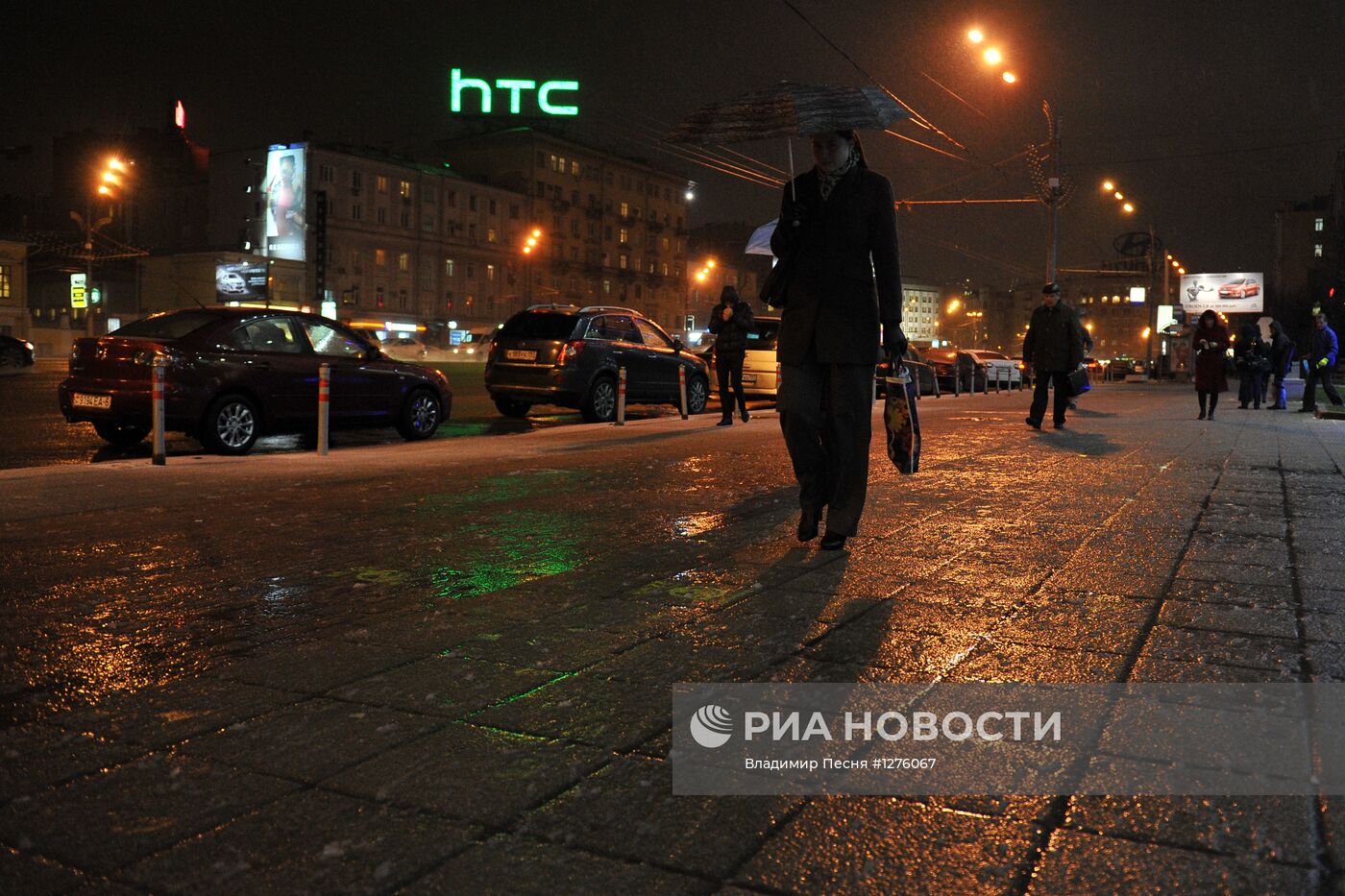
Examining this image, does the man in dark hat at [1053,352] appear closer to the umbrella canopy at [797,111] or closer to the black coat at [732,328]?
the black coat at [732,328]

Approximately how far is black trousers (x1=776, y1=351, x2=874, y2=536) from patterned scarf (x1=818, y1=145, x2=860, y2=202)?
0.76 m

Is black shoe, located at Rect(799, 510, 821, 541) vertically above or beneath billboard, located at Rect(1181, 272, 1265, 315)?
beneath

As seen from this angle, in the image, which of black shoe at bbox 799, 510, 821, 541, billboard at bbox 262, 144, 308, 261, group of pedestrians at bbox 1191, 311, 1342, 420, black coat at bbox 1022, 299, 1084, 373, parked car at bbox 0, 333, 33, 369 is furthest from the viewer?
billboard at bbox 262, 144, 308, 261

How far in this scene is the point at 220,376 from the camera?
10.8m

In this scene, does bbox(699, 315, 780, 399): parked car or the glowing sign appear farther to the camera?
the glowing sign

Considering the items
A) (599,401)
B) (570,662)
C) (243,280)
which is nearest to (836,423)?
(570,662)

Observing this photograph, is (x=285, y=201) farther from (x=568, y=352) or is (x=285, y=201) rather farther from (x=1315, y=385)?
(x=1315, y=385)

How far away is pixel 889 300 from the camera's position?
5117 mm

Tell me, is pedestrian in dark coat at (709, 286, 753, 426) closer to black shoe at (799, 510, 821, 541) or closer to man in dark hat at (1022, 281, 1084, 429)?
man in dark hat at (1022, 281, 1084, 429)

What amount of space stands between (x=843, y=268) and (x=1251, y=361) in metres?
18.5

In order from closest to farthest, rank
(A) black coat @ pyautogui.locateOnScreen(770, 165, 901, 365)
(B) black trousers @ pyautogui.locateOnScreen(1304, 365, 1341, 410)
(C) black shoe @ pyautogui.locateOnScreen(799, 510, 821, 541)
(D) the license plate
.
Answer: (A) black coat @ pyautogui.locateOnScreen(770, 165, 901, 365) → (C) black shoe @ pyautogui.locateOnScreen(799, 510, 821, 541) → (D) the license plate → (B) black trousers @ pyautogui.locateOnScreen(1304, 365, 1341, 410)

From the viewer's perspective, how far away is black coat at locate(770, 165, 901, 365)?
16.3 ft

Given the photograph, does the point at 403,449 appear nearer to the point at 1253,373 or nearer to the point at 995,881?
the point at 995,881

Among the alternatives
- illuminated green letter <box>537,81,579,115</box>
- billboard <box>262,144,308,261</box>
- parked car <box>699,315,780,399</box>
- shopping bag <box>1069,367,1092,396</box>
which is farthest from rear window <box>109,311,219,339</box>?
billboard <box>262,144,308,261</box>
